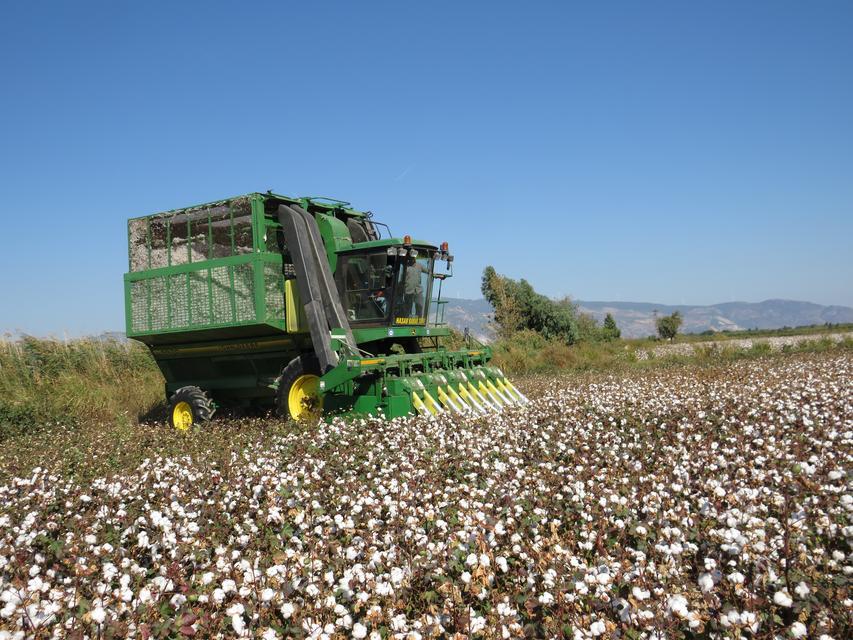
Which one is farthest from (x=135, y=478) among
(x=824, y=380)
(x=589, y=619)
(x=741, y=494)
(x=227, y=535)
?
(x=824, y=380)

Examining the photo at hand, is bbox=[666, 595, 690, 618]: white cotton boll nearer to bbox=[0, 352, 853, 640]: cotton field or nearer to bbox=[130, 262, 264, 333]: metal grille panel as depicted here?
bbox=[0, 352, 853, 640]: cotton field

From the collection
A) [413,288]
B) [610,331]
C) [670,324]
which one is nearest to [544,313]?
[610,331]

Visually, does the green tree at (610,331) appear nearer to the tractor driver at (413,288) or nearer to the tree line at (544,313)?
the tree line at (544,313)

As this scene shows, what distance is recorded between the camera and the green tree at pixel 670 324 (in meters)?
57.8

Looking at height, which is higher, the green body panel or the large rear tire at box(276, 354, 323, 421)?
the green body panel

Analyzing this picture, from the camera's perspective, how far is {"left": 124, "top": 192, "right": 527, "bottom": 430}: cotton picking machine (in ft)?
38.9

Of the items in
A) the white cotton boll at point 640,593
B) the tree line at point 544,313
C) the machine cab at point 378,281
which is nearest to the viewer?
the white cotton boll at point 640,593

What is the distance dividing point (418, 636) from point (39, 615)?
196 cm

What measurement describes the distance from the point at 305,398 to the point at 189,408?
2.81 m

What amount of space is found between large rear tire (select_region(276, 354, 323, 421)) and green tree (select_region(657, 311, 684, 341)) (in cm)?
5004

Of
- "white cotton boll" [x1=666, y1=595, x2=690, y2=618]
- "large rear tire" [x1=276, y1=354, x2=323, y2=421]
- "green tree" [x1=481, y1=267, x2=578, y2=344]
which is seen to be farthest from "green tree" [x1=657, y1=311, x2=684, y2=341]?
"white cotton boll" [x1=666, y1=595, x2=690, y2=618]

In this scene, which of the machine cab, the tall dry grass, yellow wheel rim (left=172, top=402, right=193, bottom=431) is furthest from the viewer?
the tall dry grass

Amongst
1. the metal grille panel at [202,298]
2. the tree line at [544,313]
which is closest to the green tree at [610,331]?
the tree line at [544,313]

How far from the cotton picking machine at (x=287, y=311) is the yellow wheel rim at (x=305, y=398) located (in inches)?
0.8
